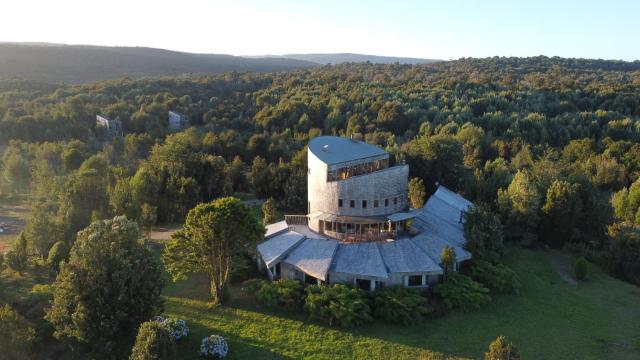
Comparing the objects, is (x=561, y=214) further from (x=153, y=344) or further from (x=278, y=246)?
(x=153, y=344)

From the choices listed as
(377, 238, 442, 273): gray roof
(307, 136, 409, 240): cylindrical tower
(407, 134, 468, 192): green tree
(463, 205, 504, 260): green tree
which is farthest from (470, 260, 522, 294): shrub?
(407, 134, 468, 192): green tree

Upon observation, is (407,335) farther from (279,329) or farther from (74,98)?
(74,98)

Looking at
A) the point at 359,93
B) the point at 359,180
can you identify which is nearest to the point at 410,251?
the point at 359,180

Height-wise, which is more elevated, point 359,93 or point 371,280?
point 359,93

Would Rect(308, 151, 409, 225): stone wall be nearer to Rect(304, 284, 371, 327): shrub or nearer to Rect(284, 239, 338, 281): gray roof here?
Rect(284, 239, 338, 281): gray roof

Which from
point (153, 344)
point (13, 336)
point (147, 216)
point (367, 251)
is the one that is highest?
point (367, 251)

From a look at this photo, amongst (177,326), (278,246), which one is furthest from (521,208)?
(177,326)

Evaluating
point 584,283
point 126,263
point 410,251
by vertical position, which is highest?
point 126,263

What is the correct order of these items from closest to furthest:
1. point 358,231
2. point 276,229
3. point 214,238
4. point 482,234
Answer: point 214,238 < point 358,231 < point 482,234 < point 276,229
